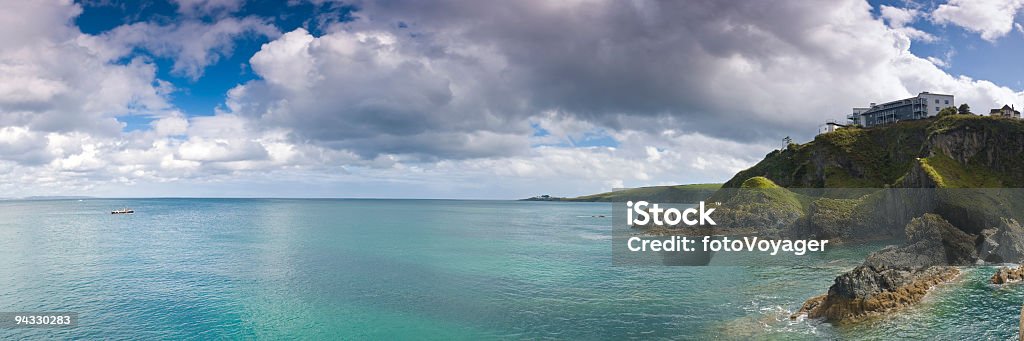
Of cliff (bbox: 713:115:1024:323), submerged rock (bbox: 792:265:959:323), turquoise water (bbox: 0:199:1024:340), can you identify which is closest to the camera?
turquoise water (bbox: 0:199:1024:340)

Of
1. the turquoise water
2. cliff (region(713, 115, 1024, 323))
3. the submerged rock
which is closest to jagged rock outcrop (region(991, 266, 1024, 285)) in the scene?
cliff (region(713, 115, 1024, 323))

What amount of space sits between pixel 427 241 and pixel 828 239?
79092mm

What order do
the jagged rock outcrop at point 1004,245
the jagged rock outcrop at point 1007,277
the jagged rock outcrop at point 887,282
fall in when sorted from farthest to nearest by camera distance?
1. the jagged rock outcrop at point 1004,245
2. the jagged rock outcrop at point 1007,277
3. the jagged rock outcrop at point 887,282

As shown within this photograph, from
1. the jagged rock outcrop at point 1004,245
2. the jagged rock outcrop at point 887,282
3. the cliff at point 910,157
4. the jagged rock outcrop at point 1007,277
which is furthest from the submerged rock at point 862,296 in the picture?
the cliff at point 910,157

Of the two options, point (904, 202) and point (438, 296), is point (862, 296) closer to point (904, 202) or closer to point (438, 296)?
point (438, 296)

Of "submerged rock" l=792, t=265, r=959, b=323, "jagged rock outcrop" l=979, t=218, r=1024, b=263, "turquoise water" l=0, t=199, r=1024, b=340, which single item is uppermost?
"jagged rock outcrop" l=979, t=218, r=1024, b=263

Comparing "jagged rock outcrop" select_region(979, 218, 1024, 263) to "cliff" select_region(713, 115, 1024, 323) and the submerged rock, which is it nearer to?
"cliff" select_region(713, 115, 1024, 323)

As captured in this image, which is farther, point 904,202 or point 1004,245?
point 904,202

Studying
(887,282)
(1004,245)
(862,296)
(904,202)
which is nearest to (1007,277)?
(1004,245)

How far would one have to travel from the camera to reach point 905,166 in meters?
128

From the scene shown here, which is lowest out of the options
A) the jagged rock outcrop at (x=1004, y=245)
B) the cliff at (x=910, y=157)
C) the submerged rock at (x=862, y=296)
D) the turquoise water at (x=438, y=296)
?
the turquoise water at (x=438, y=296)

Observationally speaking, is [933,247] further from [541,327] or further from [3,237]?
[3,237]

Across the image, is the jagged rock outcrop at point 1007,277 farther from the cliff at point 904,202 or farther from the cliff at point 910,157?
the cliff at point 910,157

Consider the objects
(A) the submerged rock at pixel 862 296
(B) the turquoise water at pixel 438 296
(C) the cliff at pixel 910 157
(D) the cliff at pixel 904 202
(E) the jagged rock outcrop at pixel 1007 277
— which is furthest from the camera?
(C) the cliff at pixel 910 157
